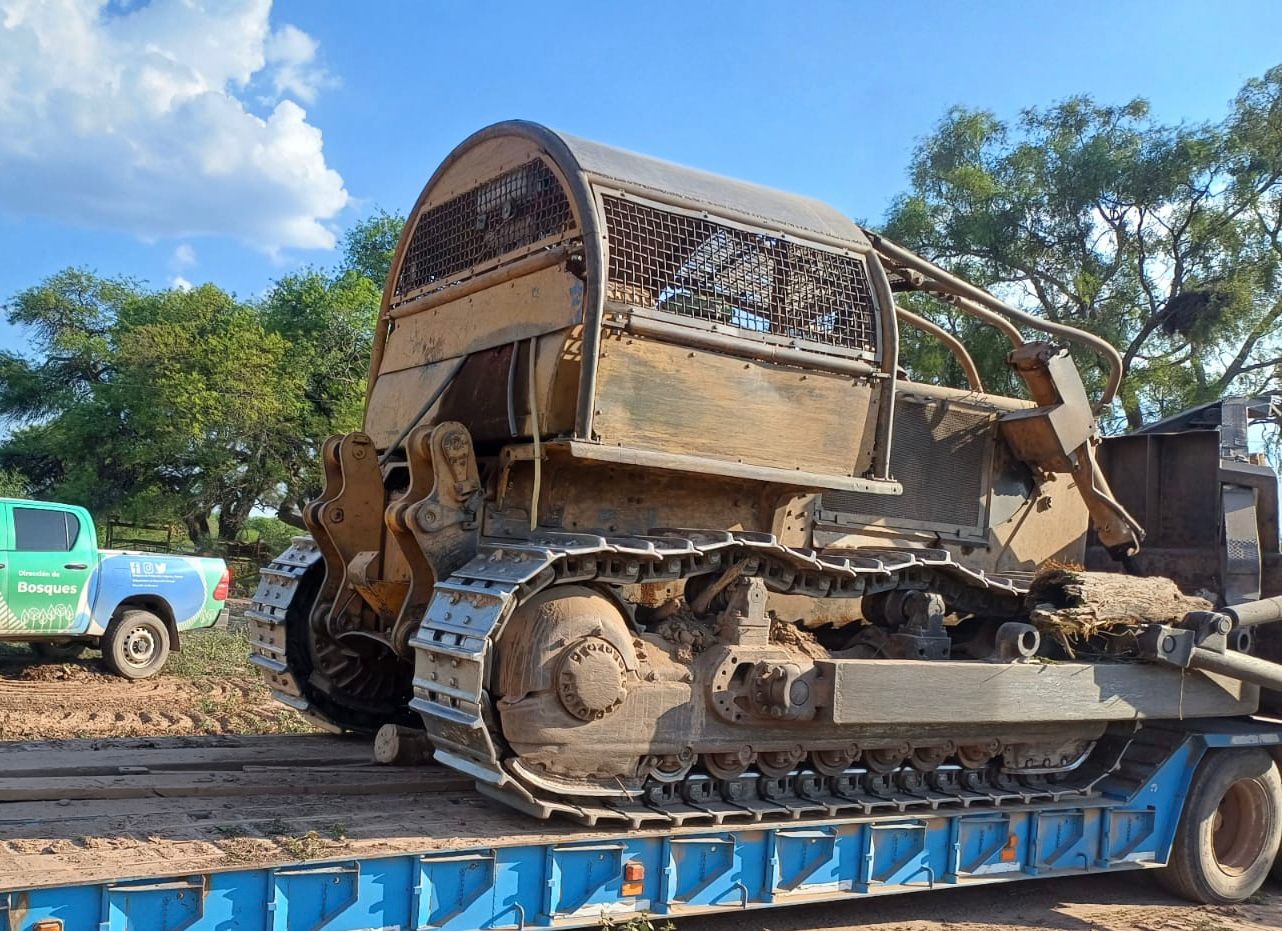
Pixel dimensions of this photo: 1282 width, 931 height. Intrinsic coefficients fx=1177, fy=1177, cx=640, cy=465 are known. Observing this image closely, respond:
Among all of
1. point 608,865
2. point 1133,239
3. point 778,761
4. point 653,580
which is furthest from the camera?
point 1133,239

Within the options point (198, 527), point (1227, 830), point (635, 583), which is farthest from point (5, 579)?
point (198, 527)

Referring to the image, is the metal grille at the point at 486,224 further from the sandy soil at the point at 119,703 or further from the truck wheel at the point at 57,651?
the truck wheel at the point at 57,651

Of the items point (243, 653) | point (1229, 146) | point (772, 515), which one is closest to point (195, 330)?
point (243, 653)

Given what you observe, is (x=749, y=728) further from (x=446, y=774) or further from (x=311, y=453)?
(x=311, y=453)

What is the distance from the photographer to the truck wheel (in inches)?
552

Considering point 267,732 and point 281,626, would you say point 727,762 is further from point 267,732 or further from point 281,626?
point 267,732

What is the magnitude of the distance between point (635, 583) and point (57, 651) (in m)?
10.9

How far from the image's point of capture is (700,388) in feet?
20.2

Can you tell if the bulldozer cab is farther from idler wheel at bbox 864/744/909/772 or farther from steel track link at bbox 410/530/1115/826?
idler wheel at bbox 864/744/909/772

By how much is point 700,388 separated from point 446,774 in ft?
8.62

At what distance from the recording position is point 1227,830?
8.27 metres

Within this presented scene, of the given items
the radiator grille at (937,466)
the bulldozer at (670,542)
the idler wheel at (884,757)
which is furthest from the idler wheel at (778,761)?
the radiator grille at (937,466)

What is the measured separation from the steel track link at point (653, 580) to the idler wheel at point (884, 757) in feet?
0.17

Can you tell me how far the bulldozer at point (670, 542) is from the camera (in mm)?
5664
